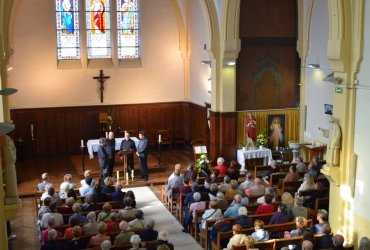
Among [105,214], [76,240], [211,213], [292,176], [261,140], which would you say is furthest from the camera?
[261,140]

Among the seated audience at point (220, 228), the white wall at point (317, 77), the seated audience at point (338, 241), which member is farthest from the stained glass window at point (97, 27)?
the seated audience at point (338, 241)

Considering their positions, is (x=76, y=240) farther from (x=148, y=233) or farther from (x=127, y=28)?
(x=127, y=28)

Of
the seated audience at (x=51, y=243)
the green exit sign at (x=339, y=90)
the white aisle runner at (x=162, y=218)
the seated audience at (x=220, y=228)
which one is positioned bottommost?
the white aisle runner at (x=162, y=218)

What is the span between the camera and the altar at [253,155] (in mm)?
17953

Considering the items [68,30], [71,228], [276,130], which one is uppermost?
[68,30]

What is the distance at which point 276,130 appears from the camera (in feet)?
62.8

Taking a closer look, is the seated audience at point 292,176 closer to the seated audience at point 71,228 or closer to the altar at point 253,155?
the altar at point 253,155

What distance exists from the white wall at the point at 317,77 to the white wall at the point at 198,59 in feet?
12.9

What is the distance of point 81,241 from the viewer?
9.79 metres

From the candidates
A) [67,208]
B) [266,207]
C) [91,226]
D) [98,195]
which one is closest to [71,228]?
[91,226]

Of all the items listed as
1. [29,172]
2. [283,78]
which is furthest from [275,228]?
[29,172]

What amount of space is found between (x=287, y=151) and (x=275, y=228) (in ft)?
27.8

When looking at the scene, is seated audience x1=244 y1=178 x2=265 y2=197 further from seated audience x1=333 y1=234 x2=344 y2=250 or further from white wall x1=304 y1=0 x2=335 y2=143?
white wall x1=304 y1=0 x2=335 y2=143

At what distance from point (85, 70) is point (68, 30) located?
1.76m
